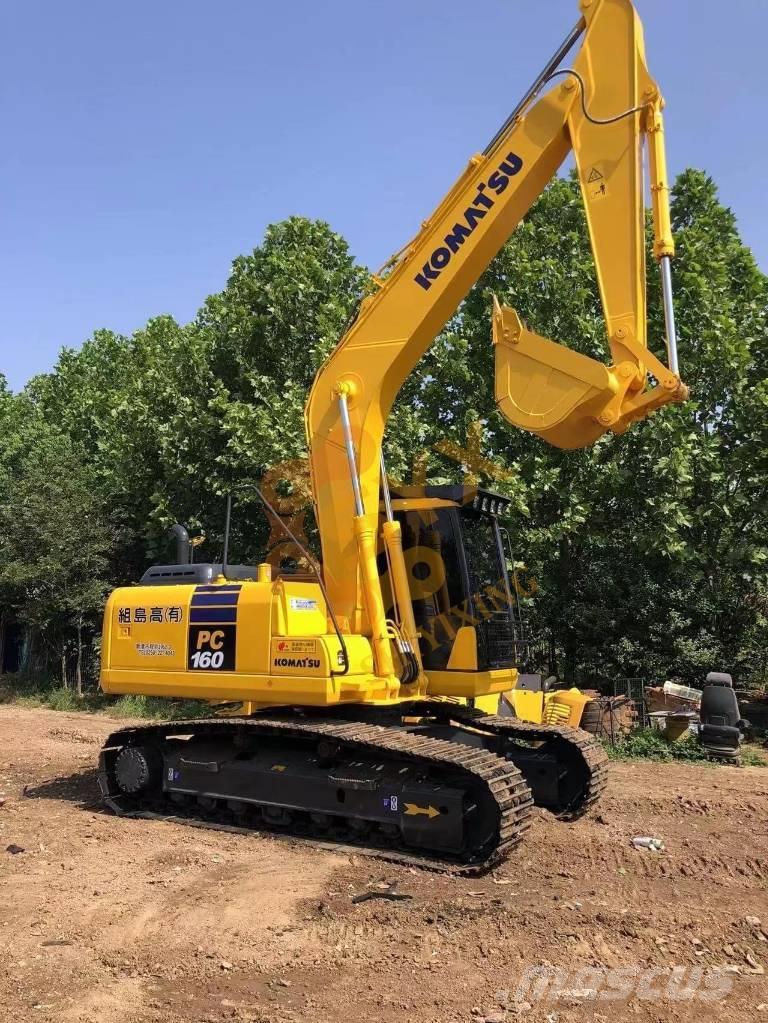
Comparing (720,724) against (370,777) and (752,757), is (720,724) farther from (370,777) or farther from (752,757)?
(370,777)

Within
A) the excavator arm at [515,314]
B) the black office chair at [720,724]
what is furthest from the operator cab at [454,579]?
the black office chair at [720,724]

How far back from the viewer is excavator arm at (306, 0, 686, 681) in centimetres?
674

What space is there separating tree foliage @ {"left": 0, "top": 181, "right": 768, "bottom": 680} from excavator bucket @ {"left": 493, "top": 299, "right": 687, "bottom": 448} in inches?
322

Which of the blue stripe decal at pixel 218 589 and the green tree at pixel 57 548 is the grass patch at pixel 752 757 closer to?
the blue stripe decal at pixel 218 589

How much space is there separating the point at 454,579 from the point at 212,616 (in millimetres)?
2395

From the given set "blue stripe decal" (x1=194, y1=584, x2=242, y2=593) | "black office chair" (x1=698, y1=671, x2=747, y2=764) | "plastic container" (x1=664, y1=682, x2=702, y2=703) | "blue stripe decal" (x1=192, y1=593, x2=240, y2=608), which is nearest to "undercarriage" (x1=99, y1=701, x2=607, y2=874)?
"blue stripe decal" (x1=192, y1=593, x2=240, y2=608)

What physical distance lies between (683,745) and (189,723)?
298 inches

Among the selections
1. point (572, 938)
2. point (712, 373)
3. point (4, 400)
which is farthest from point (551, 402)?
point (4, 400)

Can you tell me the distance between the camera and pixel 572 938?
16.3 ft

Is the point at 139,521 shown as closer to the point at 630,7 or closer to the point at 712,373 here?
the point at 712,373

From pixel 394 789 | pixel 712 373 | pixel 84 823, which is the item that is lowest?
pixel 84 823

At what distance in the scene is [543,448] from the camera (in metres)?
16.3

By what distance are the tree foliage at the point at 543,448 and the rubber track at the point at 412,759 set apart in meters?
8.45

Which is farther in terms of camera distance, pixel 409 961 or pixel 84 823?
pixel 84 823
